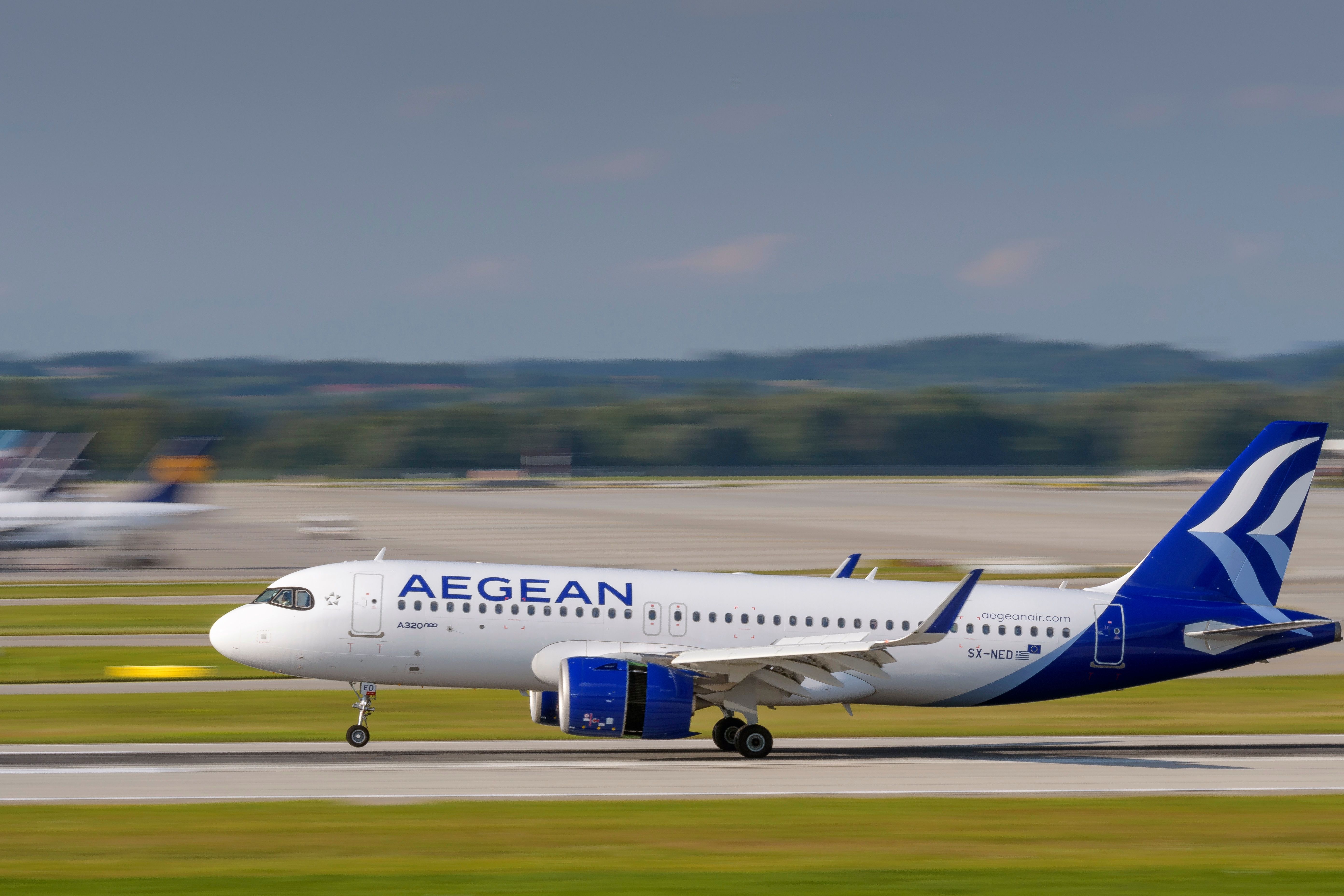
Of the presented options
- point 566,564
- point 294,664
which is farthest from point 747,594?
point 566,564

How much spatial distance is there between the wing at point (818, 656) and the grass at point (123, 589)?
104 ft

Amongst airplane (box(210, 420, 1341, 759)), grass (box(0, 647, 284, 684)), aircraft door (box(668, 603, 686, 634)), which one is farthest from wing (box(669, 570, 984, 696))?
grass (box(0, 647, 284, 684))

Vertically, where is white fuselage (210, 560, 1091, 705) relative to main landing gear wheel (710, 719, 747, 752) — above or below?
above

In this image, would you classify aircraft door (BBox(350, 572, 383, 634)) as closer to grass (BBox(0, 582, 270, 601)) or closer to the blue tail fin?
the blue tail fin

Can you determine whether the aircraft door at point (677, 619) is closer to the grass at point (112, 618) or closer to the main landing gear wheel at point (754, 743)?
the main landing gear wheel at point (754, 743)

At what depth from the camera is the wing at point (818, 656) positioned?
22.4m

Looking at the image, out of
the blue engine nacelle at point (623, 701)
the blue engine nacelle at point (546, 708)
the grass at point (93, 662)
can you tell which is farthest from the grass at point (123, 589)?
the blue engine nacelle at point (623, 701)

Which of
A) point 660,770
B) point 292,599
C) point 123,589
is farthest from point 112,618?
point 660,770

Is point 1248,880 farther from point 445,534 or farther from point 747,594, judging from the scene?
point 445,534

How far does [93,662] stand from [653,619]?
61.1 feet

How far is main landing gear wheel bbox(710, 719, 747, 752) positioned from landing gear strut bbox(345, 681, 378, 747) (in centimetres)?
619

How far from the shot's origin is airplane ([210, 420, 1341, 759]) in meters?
23.5

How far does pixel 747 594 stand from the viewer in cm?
2516

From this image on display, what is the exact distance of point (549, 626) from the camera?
24297 millimetres
